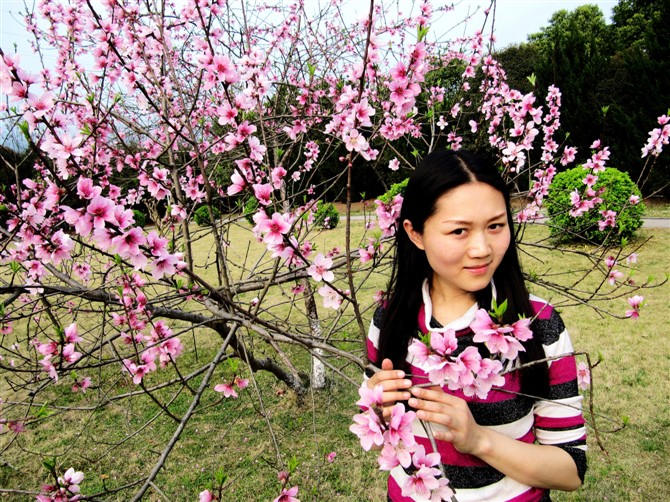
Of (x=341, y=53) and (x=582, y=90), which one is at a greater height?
(x=582, y=90)

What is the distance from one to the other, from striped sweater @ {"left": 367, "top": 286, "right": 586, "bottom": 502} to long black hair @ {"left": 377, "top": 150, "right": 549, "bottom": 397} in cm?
3

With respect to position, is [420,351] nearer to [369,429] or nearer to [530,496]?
[369,429]

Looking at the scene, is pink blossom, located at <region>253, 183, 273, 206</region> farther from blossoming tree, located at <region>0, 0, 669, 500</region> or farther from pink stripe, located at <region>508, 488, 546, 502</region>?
pink stripe, located at <region>508, 488, 546, 502</region>

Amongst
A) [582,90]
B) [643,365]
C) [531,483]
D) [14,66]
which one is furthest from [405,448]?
[582,90]

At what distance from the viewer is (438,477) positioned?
1.00m

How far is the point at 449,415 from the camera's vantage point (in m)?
0.94

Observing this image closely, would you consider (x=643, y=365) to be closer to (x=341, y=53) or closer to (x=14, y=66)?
(x=341, y=53)

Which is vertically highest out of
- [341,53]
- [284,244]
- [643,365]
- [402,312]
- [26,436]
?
[341,53]

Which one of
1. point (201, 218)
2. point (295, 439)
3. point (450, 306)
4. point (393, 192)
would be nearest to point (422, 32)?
point (450, 306)

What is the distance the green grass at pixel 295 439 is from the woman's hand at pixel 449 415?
52.4 inches

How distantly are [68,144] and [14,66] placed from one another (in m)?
0.25

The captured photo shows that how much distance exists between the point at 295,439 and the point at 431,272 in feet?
8.63

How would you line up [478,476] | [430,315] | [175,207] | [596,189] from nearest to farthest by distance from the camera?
1. [478,476]
2. [430,315]
3. [175,207]
4. [596,189]

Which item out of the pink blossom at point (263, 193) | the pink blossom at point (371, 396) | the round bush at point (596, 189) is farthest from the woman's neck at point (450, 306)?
the round bush at point (596, 189)
